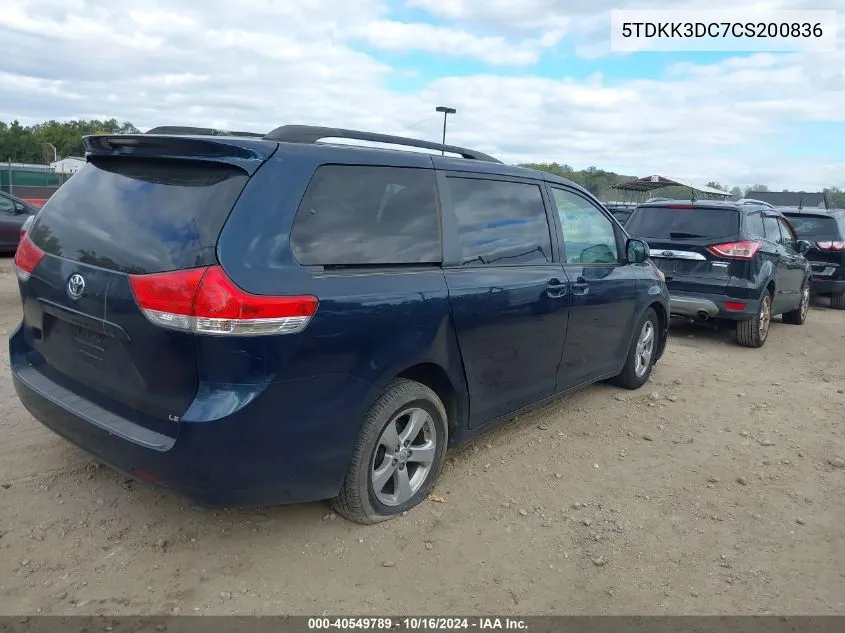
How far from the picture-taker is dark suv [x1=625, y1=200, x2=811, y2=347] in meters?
7.33

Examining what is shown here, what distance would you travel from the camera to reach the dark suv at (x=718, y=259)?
7.33 m

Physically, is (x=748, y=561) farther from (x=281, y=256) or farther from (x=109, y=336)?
(x=109, y=336)

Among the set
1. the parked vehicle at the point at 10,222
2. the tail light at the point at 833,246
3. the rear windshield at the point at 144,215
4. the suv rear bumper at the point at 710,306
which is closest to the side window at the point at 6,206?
the parked vehicle at the point at 10,222

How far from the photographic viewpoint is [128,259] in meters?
2.64

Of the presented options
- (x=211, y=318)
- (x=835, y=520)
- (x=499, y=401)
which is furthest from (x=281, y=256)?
(x=835, y=520)

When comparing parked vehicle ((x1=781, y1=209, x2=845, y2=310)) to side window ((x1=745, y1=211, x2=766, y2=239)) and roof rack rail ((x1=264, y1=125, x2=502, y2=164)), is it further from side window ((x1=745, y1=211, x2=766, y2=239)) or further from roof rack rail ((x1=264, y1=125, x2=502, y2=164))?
roof rack rail ((x1=264, y1=125, x2=502, y2=164))

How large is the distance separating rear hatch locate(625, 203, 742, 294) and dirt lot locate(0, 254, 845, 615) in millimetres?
3170

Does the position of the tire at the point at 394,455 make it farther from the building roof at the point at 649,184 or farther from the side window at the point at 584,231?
the building roof at the point at 649,184

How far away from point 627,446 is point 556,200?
5.53ft

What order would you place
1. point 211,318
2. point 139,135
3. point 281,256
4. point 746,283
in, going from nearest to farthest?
point 211,318, point 281,256, point 139,135, point 746,283

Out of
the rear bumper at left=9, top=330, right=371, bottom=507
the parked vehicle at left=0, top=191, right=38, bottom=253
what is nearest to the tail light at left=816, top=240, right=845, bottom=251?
the rear bumper at left=9, top=330, right=371, bottom=507

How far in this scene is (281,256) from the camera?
2625 millimetres

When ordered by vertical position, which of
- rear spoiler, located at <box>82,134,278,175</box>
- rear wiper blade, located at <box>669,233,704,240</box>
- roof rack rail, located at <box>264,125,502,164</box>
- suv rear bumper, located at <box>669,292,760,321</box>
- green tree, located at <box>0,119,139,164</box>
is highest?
green tree, located at <box>0,119,139,164</box>

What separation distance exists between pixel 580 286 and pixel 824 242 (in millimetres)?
9111
